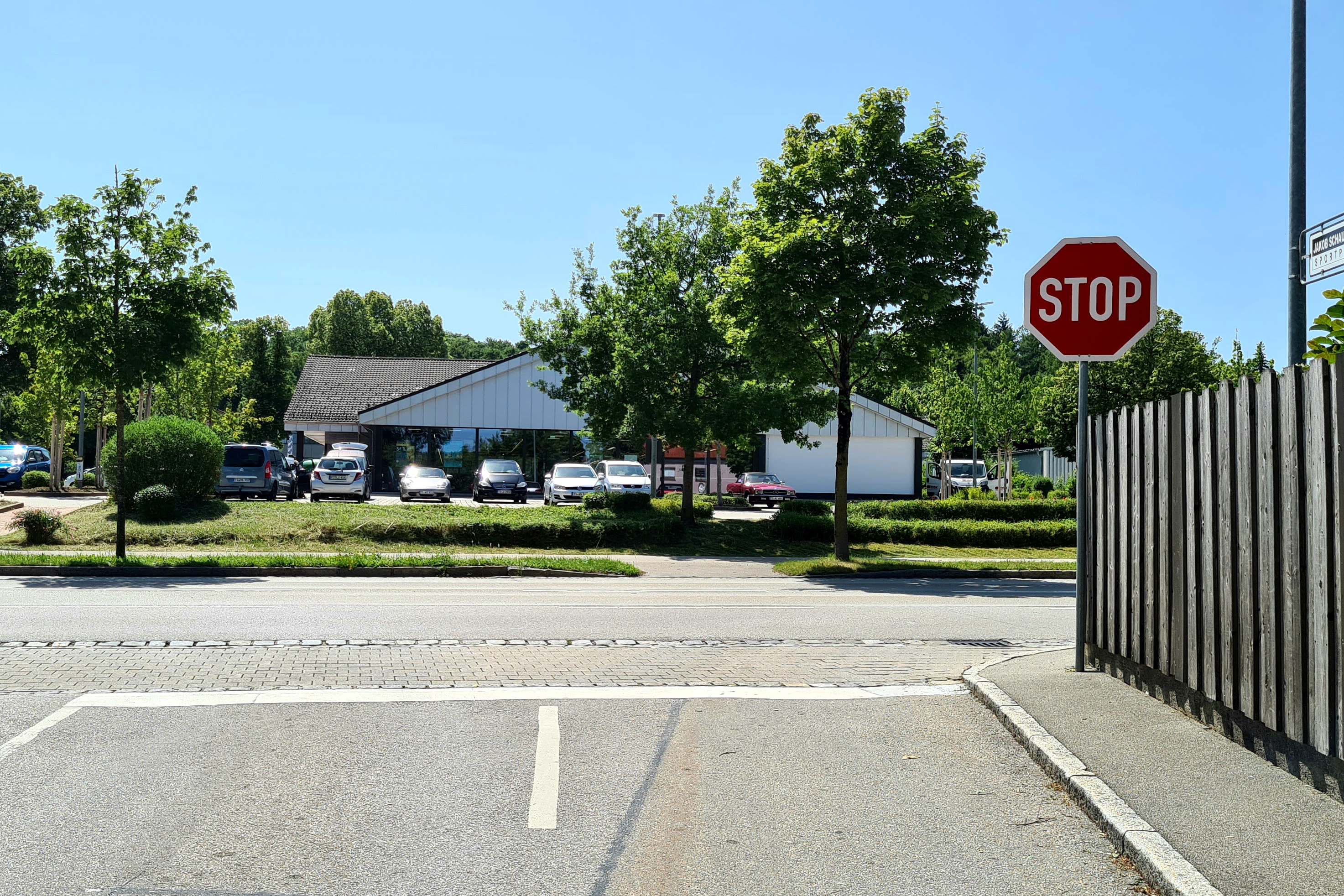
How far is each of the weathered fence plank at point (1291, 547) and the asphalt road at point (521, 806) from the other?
1106mm

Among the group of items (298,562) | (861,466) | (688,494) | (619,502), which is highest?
(861,466)

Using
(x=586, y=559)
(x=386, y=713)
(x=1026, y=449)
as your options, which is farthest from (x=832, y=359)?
(x=1026, y=449)

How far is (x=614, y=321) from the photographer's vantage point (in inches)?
999

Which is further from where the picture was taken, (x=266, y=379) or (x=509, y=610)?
(x=266, y=379)

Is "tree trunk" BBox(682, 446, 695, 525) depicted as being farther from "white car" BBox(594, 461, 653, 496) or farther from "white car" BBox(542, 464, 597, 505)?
"white car" BBox(594, 461, 653, 496)

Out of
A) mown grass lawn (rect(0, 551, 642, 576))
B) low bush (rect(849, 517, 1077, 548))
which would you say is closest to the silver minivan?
mown grass lawn (rect(0, 551, 642, 576))

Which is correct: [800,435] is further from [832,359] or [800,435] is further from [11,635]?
[11,635]

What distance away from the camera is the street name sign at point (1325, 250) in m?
5.54

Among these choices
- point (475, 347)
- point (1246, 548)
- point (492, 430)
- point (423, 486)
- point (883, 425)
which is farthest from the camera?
point (475, 347)

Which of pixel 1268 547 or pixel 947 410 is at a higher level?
pixel 947 410

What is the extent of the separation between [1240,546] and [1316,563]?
783 millimetres

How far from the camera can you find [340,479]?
34531 millimetres

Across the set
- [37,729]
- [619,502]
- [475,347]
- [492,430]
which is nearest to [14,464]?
[492,430]

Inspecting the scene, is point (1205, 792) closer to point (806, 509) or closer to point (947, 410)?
A: point (806, 509)
